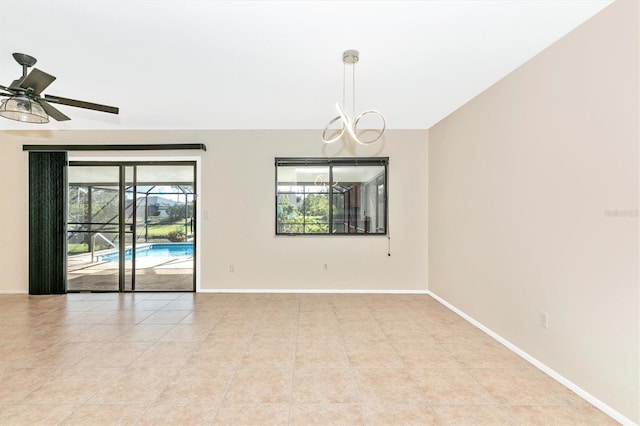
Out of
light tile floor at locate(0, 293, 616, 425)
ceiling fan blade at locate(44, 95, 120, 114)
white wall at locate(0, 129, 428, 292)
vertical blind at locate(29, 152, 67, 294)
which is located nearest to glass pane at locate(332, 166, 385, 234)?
white wall at locate(0, 129, 428, 292)

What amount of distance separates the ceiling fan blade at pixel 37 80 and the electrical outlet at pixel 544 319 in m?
4.19

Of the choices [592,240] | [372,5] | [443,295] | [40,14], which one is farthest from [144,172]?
[592,240]

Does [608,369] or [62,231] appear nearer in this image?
[608,369]

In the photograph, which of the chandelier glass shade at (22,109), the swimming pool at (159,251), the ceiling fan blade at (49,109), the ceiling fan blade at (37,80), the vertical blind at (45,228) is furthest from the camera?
the swimming pool at (159,251)

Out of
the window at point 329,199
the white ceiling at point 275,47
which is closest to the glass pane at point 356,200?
the window at point 329,199

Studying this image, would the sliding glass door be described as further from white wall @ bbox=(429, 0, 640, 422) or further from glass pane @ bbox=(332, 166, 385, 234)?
white wall @ bbox=(429, 0, 640, 422)

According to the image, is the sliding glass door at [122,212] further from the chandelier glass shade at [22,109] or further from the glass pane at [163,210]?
the chandelier glass shade at [22,109]

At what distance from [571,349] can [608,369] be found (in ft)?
0.89

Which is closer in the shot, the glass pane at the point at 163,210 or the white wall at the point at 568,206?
the white wall at the point at 568,206

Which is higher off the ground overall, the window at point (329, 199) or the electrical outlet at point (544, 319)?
the window at point (329, 199)

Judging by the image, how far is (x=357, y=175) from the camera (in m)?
4.89

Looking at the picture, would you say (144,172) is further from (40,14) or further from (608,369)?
(608,369)

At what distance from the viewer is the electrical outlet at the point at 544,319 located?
7.95ft

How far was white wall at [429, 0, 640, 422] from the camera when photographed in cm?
183
